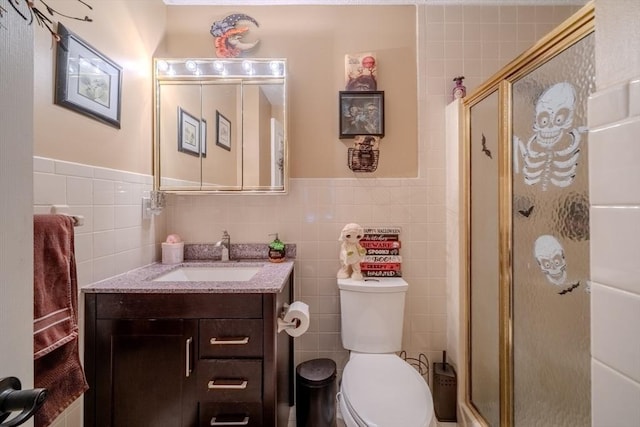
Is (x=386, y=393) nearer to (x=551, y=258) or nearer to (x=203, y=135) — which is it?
(x=551, y=258)

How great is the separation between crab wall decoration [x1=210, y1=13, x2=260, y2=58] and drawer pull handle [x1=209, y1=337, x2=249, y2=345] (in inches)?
62.3

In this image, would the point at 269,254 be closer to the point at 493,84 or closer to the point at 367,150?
the point at 367,150

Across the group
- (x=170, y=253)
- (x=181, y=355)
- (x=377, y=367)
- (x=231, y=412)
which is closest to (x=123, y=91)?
(x=170, y=253)

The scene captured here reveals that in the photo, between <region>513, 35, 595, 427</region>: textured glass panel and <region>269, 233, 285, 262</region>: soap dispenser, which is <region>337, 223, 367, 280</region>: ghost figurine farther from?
<region>513, 35, 595, 427</region>: textured glass panel

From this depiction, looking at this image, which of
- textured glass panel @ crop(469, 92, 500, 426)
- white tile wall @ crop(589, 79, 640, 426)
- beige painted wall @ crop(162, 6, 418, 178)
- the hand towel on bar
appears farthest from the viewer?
beige painted wall @ crop(162, 6, 418, 178)

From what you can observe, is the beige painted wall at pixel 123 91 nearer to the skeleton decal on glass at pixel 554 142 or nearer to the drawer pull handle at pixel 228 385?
the drawer pull handle at pixel 228 385

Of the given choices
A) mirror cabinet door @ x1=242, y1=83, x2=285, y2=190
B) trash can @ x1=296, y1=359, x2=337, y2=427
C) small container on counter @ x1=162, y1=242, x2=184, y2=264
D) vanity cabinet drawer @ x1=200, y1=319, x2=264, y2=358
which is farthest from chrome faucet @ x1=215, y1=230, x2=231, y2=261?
trash can @ x1=296, y1=359, x2=337, y2=427

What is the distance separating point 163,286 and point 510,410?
1.54 meters

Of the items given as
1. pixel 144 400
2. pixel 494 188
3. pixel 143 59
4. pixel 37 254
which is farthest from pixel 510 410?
pixel 143 59

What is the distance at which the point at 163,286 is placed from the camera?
3.79ft

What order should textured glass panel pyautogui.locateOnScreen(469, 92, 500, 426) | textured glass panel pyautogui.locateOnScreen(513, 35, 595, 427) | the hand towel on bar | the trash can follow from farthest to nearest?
the trash can < textured glass panel pyautogui.locateOnScreen(469, 92, 500, 426) < textured glass panel pyautogui.locateOnScreen(513, 35, 595, 427) < the hand towel on bar

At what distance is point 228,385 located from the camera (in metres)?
1.09

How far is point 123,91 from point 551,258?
78.2 inches

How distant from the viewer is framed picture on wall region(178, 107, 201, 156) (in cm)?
171
